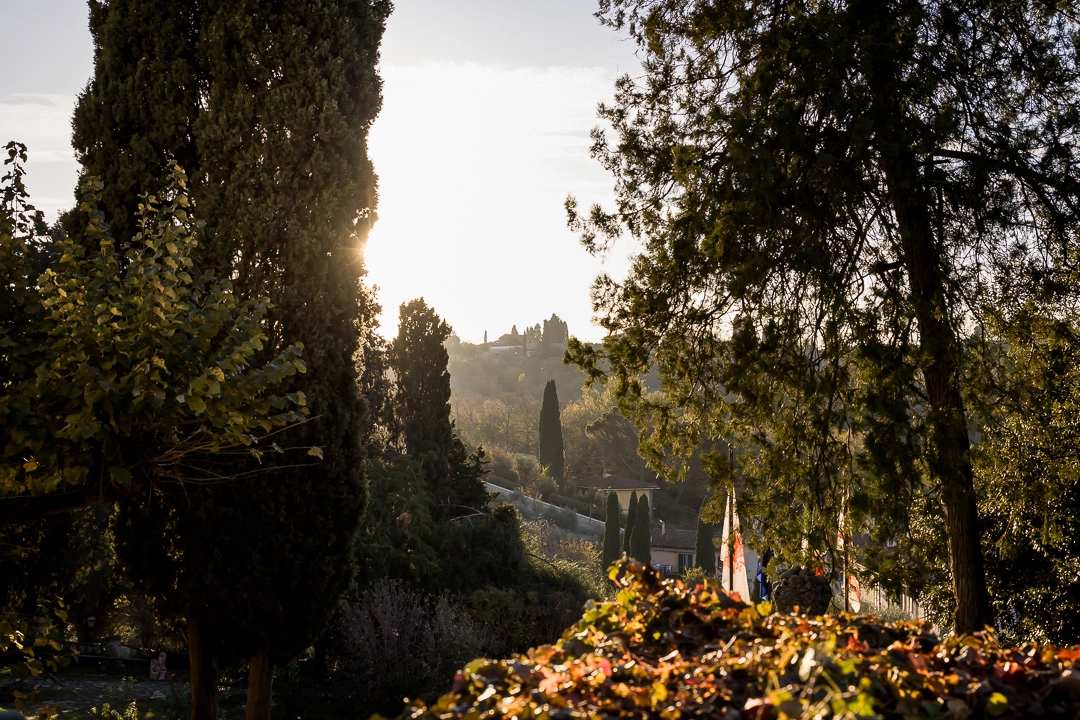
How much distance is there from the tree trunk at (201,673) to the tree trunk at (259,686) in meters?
0.29

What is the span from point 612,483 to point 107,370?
39890mm

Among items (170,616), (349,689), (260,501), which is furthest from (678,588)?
(349,689)

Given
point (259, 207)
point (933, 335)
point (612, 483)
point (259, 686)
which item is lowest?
point (612, 483)

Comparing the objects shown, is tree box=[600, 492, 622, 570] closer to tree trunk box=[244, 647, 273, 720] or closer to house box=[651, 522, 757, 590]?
house box=[651, 522, 757, 590]

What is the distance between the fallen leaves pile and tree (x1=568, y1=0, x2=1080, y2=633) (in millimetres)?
3818

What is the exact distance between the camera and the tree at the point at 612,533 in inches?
1193

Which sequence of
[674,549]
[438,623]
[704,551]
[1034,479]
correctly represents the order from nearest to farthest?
[1034,479], [438,623], [704,551], [674,549]

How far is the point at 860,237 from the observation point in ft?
21.6

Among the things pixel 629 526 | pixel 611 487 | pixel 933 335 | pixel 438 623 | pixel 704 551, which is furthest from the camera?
pixel 611 487

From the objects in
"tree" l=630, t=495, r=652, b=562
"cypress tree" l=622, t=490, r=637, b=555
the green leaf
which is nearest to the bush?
the green leaf

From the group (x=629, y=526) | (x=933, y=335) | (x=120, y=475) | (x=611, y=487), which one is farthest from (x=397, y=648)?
(x=611, y=487)

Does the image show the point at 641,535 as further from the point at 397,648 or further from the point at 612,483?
the point at 397,648

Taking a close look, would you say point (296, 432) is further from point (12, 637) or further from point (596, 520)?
point (596, 520)

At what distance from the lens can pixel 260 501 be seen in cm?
725
